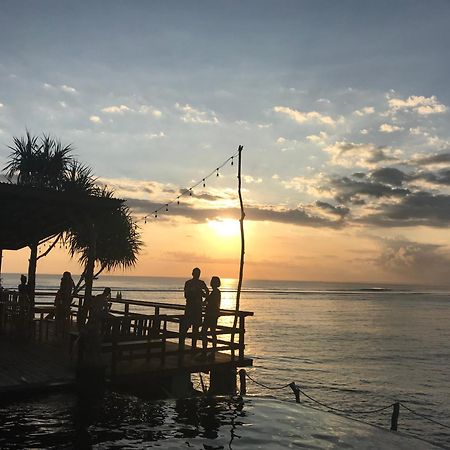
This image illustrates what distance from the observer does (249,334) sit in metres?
44.2

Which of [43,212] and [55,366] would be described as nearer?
[55,366]

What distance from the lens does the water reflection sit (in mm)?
8188

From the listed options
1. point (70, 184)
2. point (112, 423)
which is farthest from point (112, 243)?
point (112, 423)

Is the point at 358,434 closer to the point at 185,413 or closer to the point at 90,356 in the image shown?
the point at 185,413

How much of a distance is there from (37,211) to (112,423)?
7.14 meters

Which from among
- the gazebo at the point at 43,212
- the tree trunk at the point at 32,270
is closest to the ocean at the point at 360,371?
the gazebo at the point at 43,212

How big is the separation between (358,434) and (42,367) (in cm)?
709

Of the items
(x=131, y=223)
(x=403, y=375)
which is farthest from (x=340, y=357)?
(x=131, y=223)

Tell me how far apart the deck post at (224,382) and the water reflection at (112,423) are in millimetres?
1780

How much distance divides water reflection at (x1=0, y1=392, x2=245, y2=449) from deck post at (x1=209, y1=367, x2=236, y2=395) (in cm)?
178

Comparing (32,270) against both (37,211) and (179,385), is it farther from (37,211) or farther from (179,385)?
(179,385)

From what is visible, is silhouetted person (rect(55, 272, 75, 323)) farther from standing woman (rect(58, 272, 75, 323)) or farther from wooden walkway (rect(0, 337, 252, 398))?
wooden walkway (rect(0, 337, 252, 398))

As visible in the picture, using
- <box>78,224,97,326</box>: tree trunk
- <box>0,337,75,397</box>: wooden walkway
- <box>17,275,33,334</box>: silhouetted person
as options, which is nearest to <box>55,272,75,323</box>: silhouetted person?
<box>17,275,33,334</box>: silhouetted person

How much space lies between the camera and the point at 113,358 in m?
10.8
